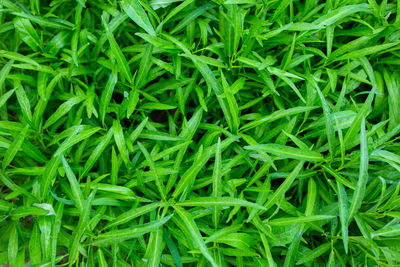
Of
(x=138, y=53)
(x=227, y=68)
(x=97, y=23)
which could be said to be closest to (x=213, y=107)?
(x=227, y=68)

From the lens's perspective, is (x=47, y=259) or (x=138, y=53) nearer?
(x=47, y=259)

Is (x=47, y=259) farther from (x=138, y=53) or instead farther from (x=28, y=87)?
(x=138, y=53)

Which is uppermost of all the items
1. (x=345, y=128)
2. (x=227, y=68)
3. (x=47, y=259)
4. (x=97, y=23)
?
(x=97, y=23)

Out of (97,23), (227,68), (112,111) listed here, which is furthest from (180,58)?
(97,23)

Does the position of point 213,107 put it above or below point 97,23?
below

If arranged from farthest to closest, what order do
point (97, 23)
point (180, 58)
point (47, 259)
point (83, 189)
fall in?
point (97, 23), point (180, 58), point (83, 189), point (47, 259)

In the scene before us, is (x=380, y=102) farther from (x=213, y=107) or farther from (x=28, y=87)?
(x=28, y=87)

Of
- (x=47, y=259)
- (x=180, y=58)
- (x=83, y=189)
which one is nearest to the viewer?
(x=47, y=259)
